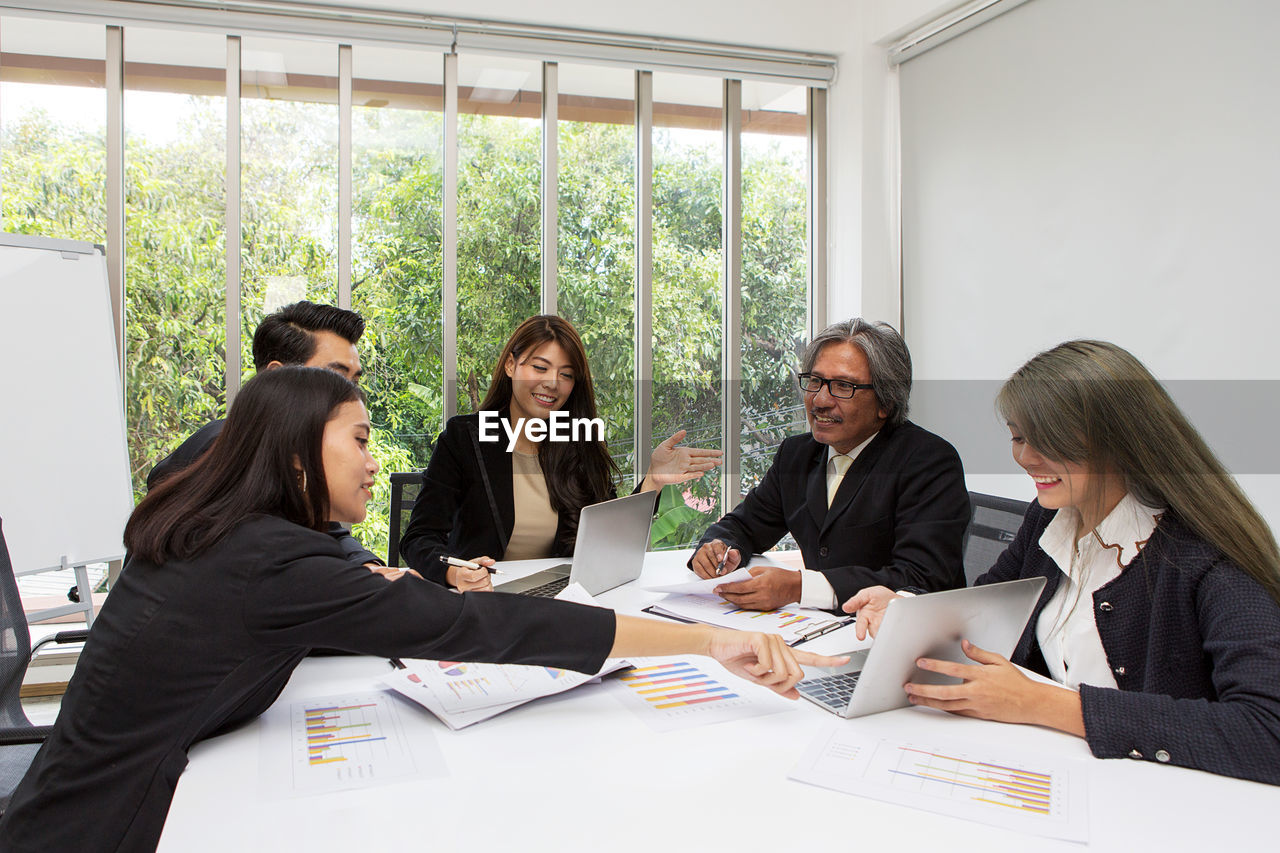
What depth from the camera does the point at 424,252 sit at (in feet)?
12.3

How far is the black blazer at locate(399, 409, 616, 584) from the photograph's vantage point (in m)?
2.65

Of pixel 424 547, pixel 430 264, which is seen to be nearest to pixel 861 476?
pixel 424 547

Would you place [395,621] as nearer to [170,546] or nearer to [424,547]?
[170,546]

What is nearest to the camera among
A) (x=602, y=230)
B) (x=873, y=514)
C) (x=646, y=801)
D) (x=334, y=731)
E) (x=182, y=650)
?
(x=646, y=801)

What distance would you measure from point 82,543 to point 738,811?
2.82m

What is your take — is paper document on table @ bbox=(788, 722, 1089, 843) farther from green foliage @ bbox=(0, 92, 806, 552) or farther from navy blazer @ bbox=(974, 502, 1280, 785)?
green foliage @ bbox=(0, 92, 806, 552)

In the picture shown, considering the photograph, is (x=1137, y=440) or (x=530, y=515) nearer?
(x=1137, y=440)

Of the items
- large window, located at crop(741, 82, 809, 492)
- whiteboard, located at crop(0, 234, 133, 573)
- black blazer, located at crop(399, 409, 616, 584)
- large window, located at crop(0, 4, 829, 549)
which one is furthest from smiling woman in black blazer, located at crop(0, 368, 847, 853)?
large window, located at crop(741, 82, 809, 492)

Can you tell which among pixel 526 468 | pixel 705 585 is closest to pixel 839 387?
pixel 705 585

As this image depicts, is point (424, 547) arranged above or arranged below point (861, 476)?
below

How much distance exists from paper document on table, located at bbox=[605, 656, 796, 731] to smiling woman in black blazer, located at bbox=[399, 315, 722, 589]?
1036 mm

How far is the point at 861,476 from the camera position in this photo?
2.42 meters

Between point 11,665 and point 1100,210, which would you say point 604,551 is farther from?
point 1100,210

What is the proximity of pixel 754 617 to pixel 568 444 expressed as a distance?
1.10 m
